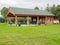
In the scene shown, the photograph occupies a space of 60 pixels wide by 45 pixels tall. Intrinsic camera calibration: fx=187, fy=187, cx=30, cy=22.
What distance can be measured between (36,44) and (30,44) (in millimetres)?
424

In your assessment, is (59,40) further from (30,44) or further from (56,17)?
(56,17)

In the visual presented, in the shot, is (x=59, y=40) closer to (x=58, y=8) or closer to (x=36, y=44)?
(x=36, y=44)

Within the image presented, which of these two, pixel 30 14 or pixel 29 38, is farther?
pixel 30 14

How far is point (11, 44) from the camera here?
40.3 feet

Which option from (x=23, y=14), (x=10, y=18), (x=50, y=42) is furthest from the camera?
(x=10, y=18)

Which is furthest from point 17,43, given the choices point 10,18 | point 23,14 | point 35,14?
point 10,18

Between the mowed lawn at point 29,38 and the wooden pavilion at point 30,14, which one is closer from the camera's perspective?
the mowed lawn at point 29,38

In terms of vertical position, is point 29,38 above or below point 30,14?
below

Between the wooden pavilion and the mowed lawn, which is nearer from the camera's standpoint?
the mowed lawn

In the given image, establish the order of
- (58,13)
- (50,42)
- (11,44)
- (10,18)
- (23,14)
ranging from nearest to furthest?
(11,44) < (50,42) < (23,14) < (10,18) < (58,13)

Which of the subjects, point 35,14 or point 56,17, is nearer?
point 35,14

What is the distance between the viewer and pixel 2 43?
12531 mm

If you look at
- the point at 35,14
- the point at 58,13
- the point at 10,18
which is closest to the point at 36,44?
the point at 35,14

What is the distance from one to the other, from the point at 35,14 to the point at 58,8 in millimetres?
13953
